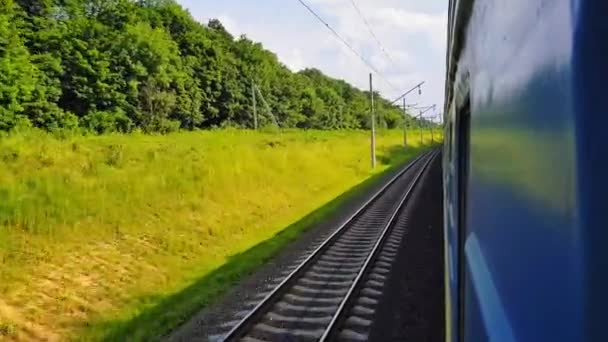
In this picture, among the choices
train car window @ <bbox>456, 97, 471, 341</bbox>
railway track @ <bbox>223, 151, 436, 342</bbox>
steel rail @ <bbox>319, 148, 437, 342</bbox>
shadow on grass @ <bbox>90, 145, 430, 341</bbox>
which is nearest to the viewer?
train car window @ <bbox>456, 97, 471, 341</bbox>

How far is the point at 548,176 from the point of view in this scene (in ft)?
2.56

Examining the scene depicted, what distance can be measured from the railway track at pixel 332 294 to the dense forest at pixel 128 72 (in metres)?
26.0

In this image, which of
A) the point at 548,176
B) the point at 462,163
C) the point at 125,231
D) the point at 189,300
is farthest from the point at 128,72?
the point at 548,176

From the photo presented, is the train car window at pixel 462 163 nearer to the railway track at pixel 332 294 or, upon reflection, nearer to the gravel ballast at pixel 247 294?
the railway track at pixel 332 294

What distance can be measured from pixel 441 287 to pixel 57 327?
20.9ft

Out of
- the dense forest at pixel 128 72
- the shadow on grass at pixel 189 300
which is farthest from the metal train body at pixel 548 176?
the dense forest at pixel 128 72

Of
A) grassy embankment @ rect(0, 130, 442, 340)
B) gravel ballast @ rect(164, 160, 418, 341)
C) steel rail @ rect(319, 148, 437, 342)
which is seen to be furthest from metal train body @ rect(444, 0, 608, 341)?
grassy embankment @ rect(0, 130, 442, 340)

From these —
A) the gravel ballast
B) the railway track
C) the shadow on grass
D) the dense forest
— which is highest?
the dense forest

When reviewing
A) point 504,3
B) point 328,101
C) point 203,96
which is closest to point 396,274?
point 504,3

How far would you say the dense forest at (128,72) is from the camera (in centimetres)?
3894

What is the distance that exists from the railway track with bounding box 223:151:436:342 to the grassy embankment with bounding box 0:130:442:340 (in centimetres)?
164

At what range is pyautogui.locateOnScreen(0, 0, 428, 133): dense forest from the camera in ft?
128

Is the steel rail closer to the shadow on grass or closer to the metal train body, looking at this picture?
the shadow on grass

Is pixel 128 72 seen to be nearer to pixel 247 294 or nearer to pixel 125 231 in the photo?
pixel 125 231
